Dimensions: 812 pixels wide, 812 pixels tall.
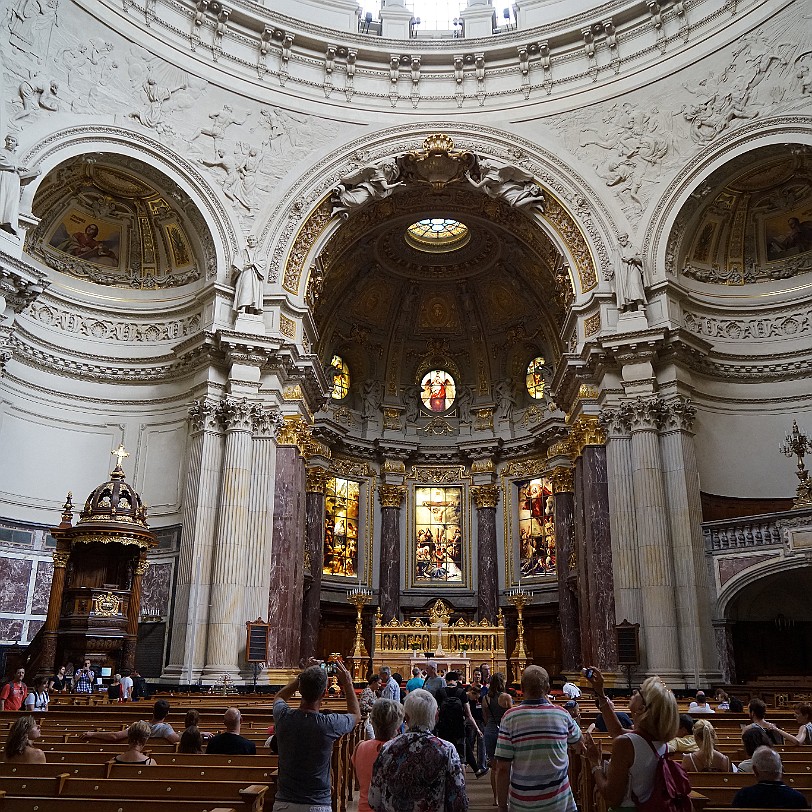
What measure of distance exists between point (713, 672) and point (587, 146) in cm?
1570

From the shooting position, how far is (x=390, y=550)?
2992cm

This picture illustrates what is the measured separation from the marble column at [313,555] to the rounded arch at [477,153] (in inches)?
298

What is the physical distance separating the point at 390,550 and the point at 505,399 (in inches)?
306

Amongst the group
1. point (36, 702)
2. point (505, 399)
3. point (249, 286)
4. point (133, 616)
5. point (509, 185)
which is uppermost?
point (509, 185)

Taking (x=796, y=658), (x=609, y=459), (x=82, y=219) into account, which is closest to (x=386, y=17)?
(x=82, y=219)

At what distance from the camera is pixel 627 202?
75.9 ft

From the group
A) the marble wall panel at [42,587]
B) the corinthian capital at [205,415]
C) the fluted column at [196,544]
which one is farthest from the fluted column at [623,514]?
the marble wall panel at [42,587]

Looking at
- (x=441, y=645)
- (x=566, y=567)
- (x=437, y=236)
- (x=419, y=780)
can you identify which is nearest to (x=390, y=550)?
(x=441, y=645)

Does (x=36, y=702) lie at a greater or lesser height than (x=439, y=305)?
lesser

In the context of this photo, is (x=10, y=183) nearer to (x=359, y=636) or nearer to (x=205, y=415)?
(x=205, y=415)

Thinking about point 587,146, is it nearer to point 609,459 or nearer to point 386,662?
point 609,459

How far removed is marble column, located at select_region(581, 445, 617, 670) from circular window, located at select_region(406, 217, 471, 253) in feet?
38.8

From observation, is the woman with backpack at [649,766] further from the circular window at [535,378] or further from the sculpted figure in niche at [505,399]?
the sculpted figure in niche at [505,399]

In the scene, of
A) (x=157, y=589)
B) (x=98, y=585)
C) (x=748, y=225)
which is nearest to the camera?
(x=98, y=585)
